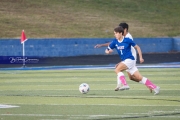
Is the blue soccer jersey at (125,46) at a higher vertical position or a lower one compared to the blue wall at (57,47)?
lower

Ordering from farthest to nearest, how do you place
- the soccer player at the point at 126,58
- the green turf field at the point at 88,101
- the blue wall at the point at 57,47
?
the blue wall at the point at 57,47, the soccer player at the point at 126,58, the green turf field at the point at 88,101

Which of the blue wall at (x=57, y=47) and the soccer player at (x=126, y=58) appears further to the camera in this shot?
the blue wall at (x=57, y=47)

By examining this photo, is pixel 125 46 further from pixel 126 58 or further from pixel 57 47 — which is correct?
pixel 57 47

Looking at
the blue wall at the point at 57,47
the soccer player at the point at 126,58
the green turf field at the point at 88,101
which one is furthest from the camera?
the blue wall at the point at 57,47

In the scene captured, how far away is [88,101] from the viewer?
14.8 meters

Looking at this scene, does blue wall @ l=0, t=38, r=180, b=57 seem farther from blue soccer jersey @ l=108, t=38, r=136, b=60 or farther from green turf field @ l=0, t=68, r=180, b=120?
blue soccer jersey @ l=108, t=38, r=136, b=60

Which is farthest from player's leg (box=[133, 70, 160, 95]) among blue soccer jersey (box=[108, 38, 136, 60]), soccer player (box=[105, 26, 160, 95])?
blue soccer jersey (box=[108, 38, 136, 60])

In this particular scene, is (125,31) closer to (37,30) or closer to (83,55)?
(83,55)

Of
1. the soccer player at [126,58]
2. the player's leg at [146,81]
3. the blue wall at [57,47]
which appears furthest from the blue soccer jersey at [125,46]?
the blue wall at [57,47]

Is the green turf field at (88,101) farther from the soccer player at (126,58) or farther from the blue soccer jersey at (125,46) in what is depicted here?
the blue soccer jersey at (125,46)

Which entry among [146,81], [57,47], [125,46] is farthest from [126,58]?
[57,47]

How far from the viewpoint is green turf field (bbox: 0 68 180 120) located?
12.1 metres

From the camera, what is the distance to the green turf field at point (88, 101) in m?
12.1

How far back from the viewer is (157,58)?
38.1 meters
